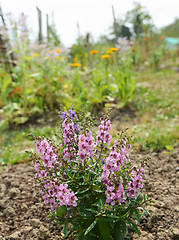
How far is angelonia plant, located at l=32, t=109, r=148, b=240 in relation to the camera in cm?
133

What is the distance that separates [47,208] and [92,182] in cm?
92

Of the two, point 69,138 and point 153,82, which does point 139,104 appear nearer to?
point 153,82

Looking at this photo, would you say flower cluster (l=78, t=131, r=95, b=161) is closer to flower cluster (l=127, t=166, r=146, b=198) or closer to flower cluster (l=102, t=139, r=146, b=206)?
flower cluster (l=102, t=139, r=146, b=206)

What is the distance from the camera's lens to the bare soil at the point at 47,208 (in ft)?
5.82

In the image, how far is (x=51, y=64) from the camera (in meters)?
5.58

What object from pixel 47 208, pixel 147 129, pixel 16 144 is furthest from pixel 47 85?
pixel 47 208

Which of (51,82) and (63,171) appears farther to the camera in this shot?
(51,82)

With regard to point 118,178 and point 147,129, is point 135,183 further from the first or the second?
point 147,129

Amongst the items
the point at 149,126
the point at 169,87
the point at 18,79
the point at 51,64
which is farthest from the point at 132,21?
the point at 149,126

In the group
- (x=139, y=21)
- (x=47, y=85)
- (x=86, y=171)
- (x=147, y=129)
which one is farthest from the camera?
(x=139, y=21)

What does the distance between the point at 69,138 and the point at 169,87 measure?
216 inches

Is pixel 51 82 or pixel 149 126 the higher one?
pixel 51 82

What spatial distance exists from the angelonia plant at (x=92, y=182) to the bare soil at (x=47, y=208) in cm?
15

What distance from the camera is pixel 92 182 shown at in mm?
1372
